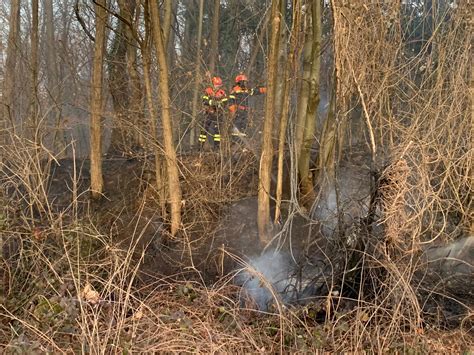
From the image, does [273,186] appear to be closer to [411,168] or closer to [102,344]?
[411,168]

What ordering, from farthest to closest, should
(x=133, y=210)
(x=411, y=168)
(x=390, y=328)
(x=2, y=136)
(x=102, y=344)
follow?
(x=133, y=210), (x=2, y=136), (x=411, y=168), (x=390, y=328), (x=102, y=344)

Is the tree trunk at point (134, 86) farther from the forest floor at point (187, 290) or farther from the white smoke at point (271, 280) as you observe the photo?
the white smoke at point (271, 280)

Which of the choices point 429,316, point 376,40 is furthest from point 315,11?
point 429,316

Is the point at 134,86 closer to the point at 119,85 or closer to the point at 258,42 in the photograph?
the point at 119,85

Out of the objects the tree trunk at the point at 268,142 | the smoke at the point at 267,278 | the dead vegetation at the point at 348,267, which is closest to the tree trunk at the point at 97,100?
the dead vegetation at the point at 348,267

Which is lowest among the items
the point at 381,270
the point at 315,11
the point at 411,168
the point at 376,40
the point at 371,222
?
the point at 381,270

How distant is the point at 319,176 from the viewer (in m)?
7.43

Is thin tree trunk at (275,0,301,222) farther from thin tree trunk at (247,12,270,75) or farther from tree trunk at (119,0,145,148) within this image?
tree trunk at (119,0,145,148)

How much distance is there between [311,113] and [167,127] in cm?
204

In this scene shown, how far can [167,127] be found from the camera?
6.97 metres

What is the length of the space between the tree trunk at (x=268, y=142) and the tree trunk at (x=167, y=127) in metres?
1.21

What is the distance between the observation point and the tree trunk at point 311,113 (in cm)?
679

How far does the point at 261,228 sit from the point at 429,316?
2.70 m

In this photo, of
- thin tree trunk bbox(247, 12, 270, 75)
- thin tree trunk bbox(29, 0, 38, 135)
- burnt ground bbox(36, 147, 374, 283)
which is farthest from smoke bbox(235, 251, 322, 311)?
thin tree trunk bbox(29, 0, 38, 135)
